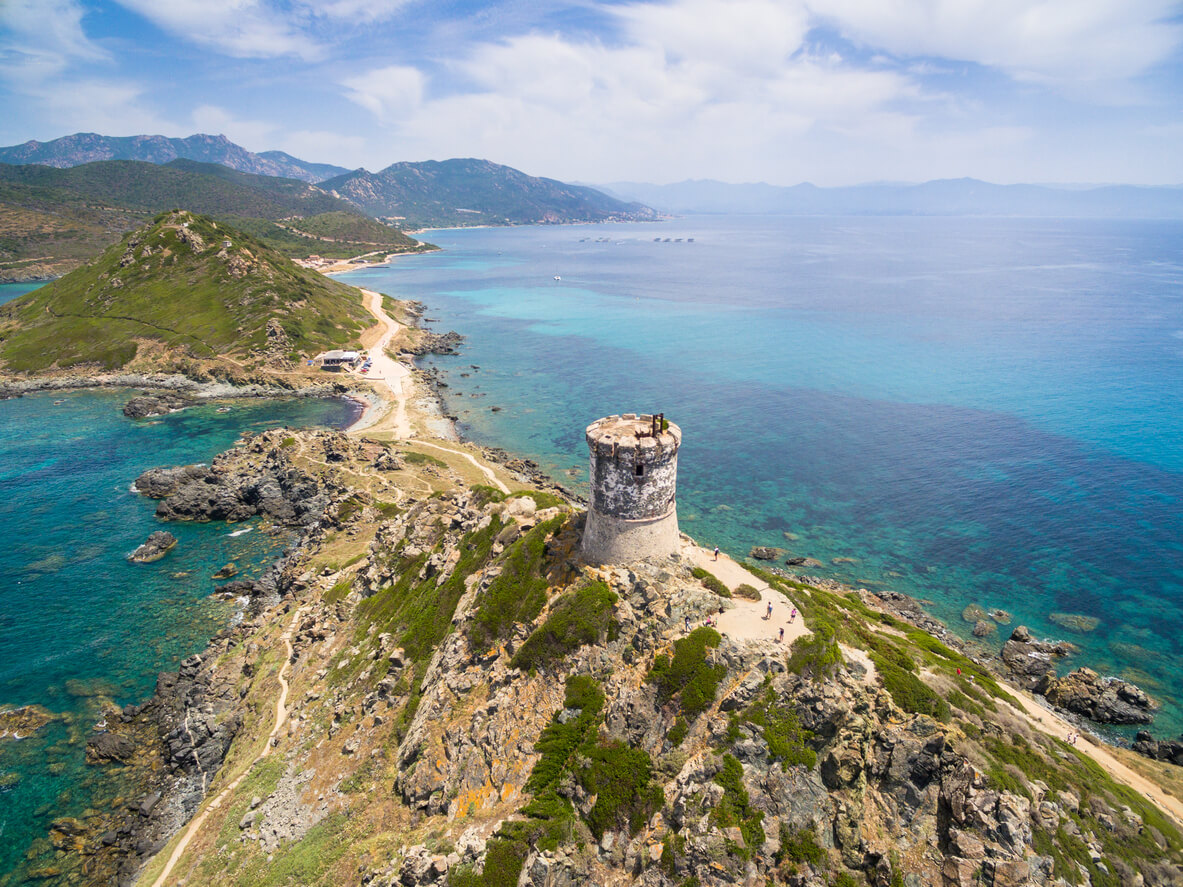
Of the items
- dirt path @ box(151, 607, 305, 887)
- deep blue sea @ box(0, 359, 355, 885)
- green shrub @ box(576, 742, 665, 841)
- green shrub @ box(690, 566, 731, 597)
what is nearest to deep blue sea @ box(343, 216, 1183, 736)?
green shrub @ box(690, 566, 731, 597)

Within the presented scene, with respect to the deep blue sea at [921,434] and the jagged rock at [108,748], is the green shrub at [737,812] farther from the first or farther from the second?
the jagged rock at [108,748]

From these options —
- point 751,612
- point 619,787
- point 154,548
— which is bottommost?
point 154,548

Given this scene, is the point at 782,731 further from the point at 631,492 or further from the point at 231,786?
the point at 231,786

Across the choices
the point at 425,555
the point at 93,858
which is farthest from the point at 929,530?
the point at 93,858

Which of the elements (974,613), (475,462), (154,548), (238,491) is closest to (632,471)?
(974,613)

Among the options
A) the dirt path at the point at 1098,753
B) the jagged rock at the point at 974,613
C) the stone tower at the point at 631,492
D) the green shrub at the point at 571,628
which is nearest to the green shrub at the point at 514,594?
the green shrub at the point at 571,628

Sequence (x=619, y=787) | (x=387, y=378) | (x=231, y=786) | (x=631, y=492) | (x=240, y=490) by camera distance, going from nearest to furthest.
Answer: (x=619, y=787) → (x=631, y=492) → (x=231, y=786) → (x=240, y=490) → (x=387, y=378)

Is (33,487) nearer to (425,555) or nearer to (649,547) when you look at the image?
(425,555)
